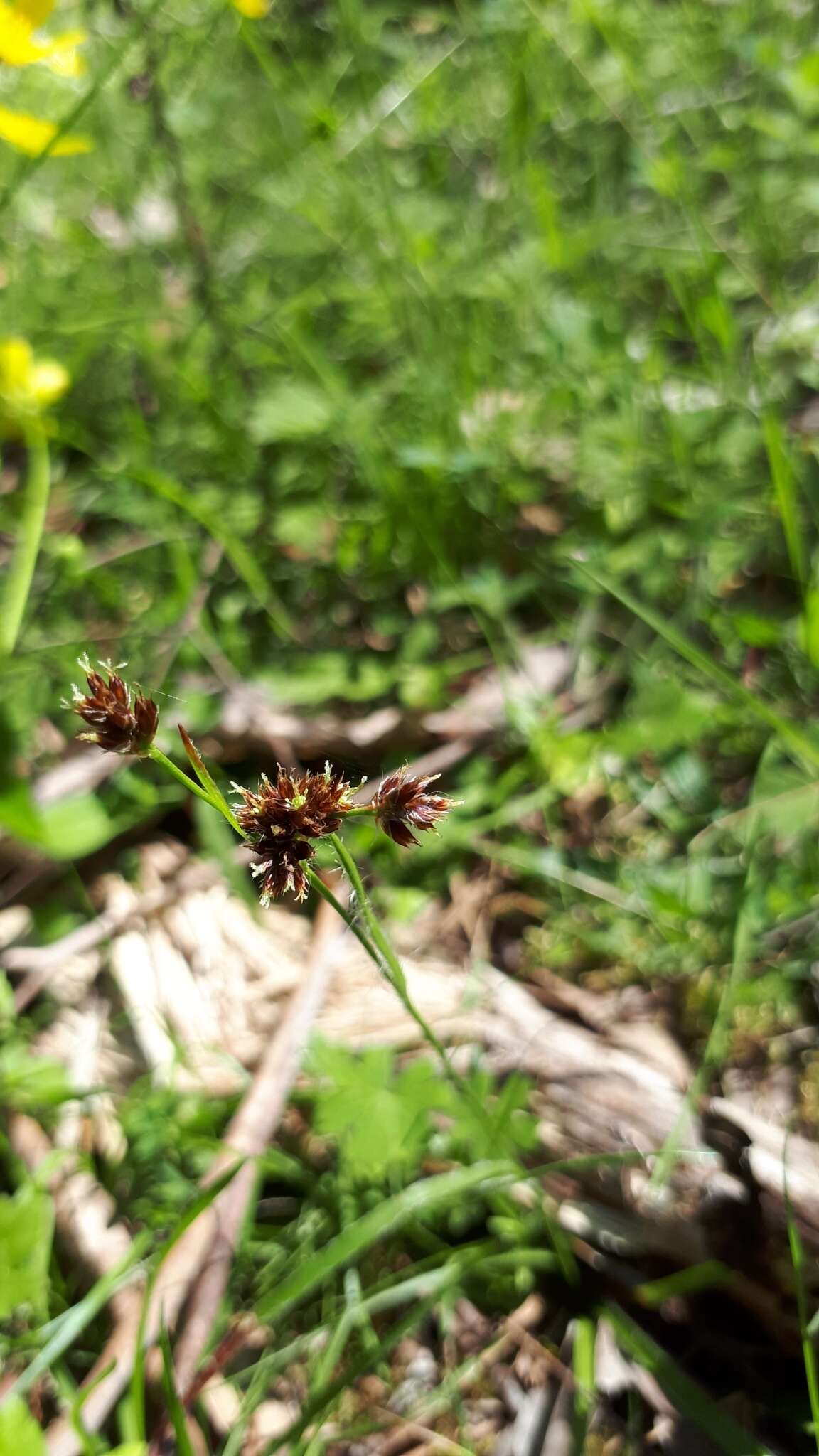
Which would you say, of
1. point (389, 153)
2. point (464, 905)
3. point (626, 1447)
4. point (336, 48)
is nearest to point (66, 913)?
point (464, 905)

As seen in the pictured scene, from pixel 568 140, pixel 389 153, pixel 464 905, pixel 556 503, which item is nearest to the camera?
pixel 464 905

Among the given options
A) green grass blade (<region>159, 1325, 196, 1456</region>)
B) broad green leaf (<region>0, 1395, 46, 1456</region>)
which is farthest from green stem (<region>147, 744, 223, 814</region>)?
broad green leaf (<region>0, 1395, 46, 1456</region>)

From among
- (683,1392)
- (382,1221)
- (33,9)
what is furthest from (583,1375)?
(33,9)

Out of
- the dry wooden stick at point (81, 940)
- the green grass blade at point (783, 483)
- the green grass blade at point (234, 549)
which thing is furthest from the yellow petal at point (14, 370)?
the green grass blade at point (783, 483)

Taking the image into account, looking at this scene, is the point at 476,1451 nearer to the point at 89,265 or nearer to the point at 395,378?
the point at 395,378

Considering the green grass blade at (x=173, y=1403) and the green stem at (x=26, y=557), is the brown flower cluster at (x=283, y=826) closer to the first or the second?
the green grass blade at (x=173, y=1403)

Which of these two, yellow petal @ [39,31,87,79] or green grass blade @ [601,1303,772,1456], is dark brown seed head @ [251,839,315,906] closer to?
green grass blade @ [601,1303,772,1456]
